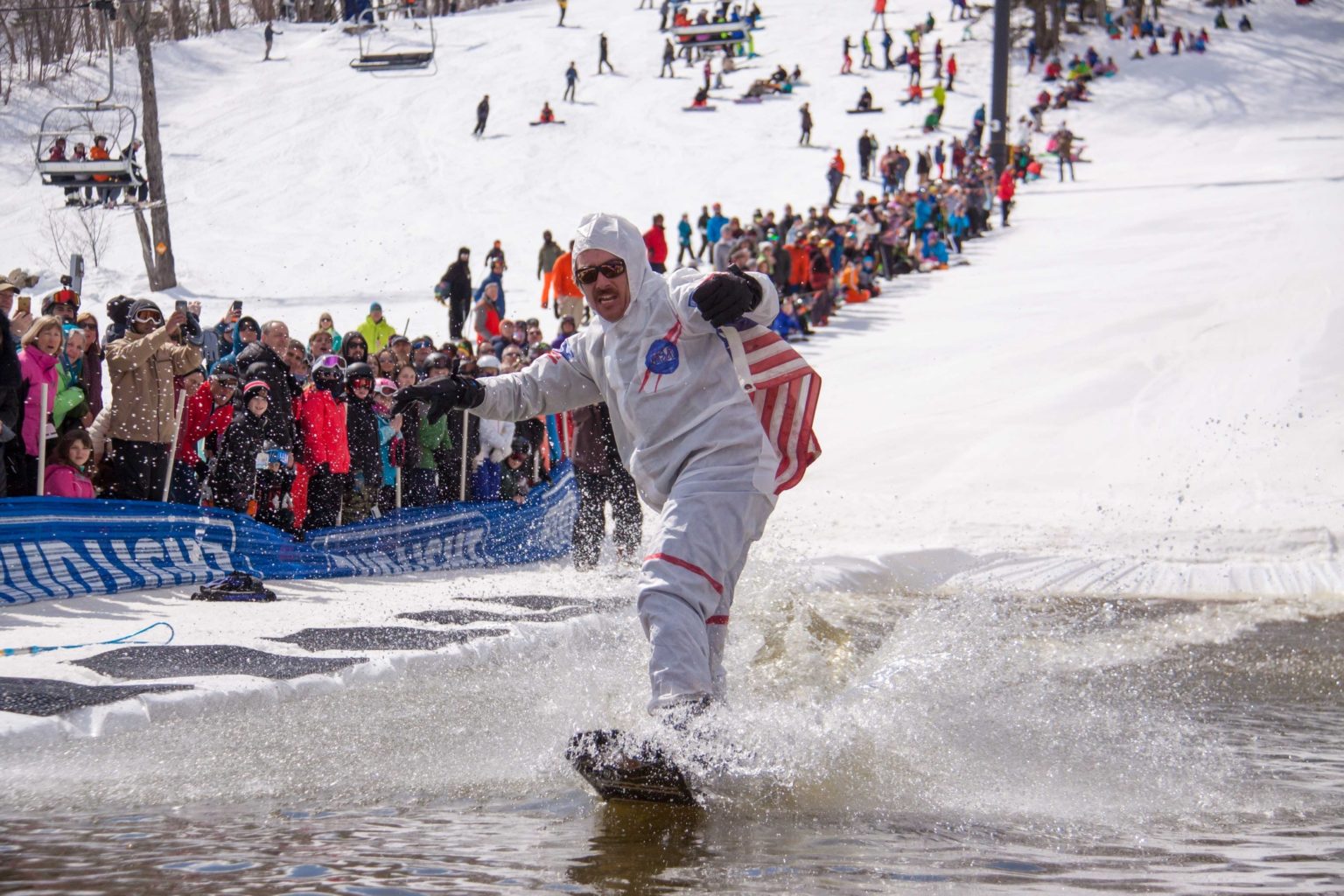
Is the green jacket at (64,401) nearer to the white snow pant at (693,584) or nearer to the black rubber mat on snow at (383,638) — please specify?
the black rubber mat on snow at (383,638)

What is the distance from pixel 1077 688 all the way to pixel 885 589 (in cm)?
416

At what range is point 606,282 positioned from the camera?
493 cm

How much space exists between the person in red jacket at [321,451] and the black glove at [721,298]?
5.82m

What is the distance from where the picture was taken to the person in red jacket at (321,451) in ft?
32.7

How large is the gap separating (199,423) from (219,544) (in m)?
1.13

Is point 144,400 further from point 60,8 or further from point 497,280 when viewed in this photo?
point 497,280

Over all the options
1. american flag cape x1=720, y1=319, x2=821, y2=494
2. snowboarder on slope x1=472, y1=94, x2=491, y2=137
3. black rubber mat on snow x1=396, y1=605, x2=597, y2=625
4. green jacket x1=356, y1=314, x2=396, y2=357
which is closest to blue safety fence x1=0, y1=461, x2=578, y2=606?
black rubber mat on snow x1=396, y1=605, x2=597, y2=625

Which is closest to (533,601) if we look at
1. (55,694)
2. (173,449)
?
(173,449)

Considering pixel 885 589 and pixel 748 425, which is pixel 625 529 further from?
pixel 748 425

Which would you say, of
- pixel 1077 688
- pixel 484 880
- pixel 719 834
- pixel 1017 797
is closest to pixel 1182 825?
pixel 1017 797

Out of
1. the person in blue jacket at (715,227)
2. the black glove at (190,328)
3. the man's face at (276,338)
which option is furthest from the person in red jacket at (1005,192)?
the man's face at (276,338)

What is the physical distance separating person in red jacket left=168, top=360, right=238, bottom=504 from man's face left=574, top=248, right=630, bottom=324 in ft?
16.9

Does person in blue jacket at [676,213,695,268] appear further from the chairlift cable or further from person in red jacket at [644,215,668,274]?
the chairlift cable

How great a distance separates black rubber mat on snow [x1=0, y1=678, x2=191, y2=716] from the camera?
4.95 metres
